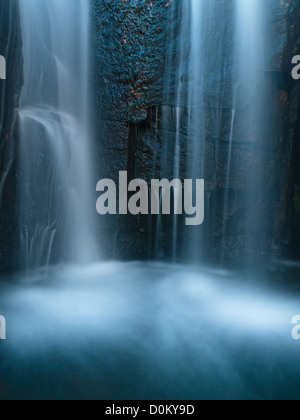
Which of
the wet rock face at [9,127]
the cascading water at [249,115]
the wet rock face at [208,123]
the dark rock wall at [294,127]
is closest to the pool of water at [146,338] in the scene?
the wet rock face at [9,127]

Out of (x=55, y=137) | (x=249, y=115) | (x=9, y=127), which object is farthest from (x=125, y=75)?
(x=249, y=115)

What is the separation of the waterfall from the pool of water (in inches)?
27.0

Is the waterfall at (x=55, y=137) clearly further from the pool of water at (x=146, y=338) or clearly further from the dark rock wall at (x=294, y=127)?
the dark rock wall at (x=294, y=127)

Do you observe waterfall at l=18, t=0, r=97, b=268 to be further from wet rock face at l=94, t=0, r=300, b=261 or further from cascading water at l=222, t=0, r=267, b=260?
cascading water at l=222, t=0, r=267, b=260

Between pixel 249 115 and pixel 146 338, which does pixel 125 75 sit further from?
pixel 146 338

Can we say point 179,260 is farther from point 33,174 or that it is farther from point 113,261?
point 33,174

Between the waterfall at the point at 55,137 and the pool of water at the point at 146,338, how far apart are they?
69 cm

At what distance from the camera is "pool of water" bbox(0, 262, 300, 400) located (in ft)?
7.36

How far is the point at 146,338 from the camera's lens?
2969mm

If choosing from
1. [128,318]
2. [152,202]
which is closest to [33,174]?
[152,202]

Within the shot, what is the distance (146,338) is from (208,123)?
389 centimetres

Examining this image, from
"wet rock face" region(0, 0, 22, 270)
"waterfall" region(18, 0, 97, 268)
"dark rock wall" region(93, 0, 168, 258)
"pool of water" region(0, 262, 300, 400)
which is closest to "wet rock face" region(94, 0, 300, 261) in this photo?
"dark rock wall" region(93, 0, 168, 258)

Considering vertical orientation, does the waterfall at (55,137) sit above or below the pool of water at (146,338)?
above

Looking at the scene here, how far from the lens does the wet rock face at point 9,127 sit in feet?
12.7
